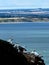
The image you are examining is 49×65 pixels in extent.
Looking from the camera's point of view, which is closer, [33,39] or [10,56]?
[10,56]

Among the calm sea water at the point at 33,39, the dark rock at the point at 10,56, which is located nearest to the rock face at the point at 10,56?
the dark rock at the point at 10,56

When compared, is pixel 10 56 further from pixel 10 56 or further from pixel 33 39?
pixel 33 39

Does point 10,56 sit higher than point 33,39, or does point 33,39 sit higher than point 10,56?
point 33,39

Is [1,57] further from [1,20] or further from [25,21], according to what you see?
[25,21]

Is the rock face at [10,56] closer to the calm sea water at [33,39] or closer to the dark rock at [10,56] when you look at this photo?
the dark rock at [10,56]

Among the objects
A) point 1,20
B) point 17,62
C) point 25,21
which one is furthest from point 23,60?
point 25,21

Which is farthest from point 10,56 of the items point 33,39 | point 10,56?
point 33,39

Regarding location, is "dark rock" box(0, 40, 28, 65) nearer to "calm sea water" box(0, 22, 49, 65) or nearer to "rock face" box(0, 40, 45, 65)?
"rock face" box(0, 40, 45, 65)

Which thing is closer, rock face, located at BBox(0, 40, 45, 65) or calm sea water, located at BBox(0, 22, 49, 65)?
rock face, located at BBox(0, 40, 45, 65)

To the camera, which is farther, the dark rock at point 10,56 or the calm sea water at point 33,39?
the calm sea water at point 33,39

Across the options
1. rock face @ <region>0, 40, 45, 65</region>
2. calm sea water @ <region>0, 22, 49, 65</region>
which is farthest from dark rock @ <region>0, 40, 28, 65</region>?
calm sea water @ <region>0, 22, 49, 65</region>

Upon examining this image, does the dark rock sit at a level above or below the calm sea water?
below
